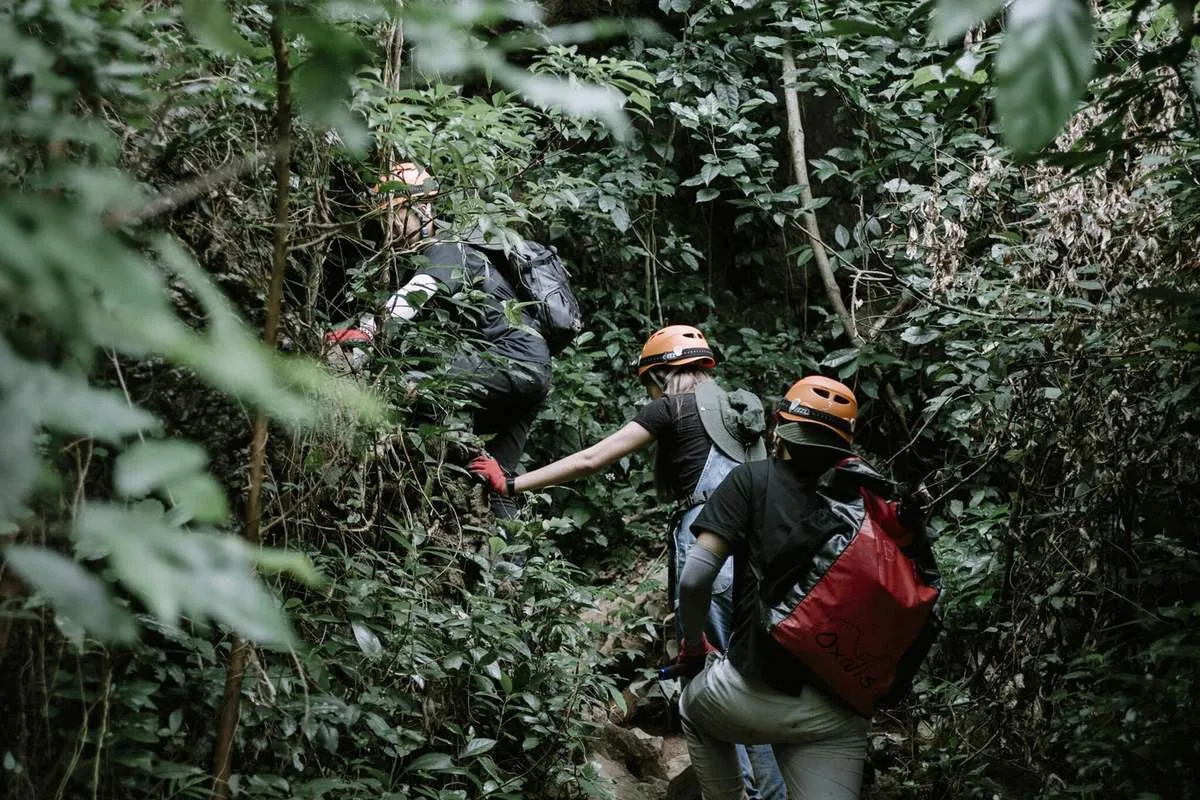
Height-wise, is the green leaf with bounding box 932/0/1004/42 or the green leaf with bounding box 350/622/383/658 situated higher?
the green leaf with bounding box 932/0/1004/42

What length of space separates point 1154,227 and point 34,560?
407 centimetres

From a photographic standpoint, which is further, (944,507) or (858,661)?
(944,507)

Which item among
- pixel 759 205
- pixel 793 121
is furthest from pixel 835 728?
pixel 793 121

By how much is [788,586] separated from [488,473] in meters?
1.55

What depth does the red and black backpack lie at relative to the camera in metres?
3.30

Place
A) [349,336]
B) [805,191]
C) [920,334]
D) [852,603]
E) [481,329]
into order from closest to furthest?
[852,603], [349,336], [481,329], [920,334], [805,191]

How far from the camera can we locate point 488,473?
14.4ft

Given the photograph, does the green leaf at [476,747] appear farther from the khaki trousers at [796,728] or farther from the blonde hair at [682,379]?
the blonde hair at [682,379]

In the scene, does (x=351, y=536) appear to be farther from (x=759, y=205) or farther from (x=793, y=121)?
(x=793, y=121)

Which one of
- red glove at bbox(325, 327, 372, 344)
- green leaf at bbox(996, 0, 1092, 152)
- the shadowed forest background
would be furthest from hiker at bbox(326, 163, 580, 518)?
green leaf at bbox(996, 0, 1092, 152)

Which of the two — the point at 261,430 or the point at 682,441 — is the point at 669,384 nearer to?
the point at 682,441

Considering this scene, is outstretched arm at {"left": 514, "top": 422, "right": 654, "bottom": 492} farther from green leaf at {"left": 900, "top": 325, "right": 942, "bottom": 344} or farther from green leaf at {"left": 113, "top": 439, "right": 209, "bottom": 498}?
green leaf at {"left": 113, "top": 439, "right": 209, "bottom": 498}

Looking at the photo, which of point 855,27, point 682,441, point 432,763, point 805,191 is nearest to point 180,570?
point 855,27

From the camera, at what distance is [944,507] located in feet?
20.4
